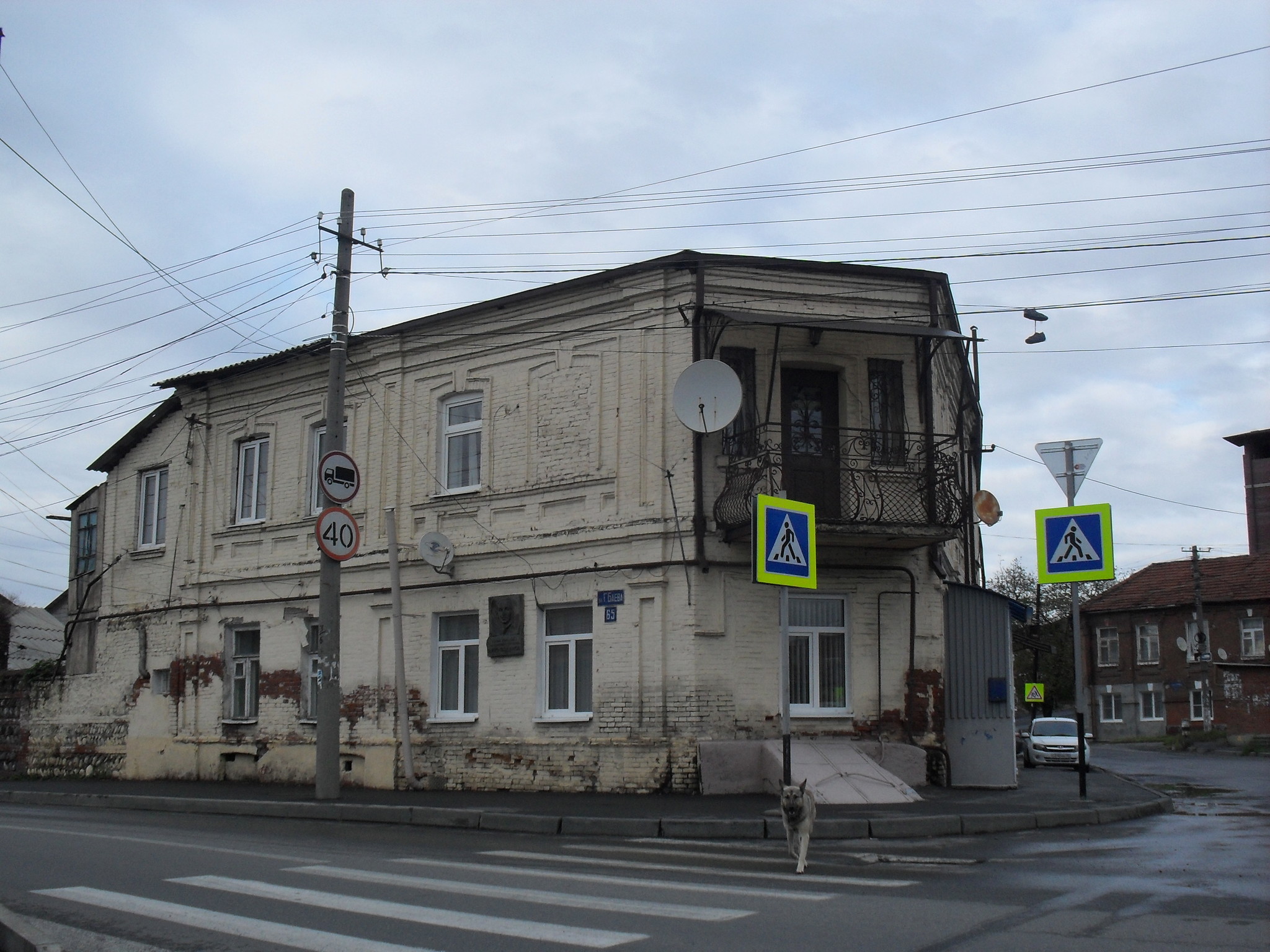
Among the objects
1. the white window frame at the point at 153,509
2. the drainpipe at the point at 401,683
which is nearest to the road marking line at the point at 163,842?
the drainpipe at the point at 401,683

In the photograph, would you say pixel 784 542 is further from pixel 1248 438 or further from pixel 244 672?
pixel 1248 438

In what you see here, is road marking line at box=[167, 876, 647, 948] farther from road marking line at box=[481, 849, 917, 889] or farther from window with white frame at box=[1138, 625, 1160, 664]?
window with white frame at box=[1138, 625, 1160, 664]

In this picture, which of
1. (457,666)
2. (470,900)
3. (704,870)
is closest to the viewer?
(470,900)

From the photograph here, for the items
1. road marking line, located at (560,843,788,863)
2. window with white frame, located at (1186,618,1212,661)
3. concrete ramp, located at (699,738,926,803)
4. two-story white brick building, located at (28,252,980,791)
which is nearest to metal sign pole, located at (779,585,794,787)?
road marking line, located at (560,843,788,863)

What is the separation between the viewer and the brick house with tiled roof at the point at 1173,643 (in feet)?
171

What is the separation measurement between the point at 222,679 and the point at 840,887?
641 inches

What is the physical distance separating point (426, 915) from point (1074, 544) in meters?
9.83

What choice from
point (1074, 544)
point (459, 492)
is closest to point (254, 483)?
point (459, 492)

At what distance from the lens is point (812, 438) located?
53.0 feet

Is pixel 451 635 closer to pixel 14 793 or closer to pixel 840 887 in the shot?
pixel 14 793

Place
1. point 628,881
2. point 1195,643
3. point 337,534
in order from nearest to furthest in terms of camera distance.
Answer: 1. point 628,881
2. point 337,534
3. point 1195,643

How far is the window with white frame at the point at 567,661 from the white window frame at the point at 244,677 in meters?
6.82

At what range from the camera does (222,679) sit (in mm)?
21453

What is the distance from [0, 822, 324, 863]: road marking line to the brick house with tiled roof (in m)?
45.3
